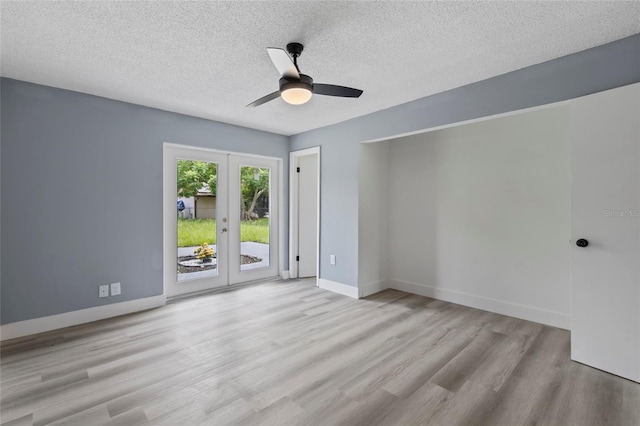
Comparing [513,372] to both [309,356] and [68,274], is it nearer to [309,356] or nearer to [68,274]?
[309,356]

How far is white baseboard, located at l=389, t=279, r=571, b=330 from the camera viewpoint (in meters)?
3.15

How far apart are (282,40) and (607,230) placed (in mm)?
2886

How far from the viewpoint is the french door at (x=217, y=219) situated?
404 centimetres

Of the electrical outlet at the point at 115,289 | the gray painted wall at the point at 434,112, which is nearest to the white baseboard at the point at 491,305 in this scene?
the gray painted wall at the point at 434,112

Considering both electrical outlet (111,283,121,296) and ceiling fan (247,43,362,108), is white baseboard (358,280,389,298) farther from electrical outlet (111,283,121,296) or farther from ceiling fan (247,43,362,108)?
electrical outlet (111,283,121,296)

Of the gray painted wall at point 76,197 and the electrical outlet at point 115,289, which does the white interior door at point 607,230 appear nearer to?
the gray painted wall at point 76,197

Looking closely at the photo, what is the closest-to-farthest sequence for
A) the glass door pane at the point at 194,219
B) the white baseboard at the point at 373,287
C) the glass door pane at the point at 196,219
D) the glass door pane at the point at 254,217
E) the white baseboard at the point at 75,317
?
the white baseboard at the point at 75,317, the glass door pane at the point at 194,219, the glass door pane at the point at 196,219, the white baseboard at the point at 373,287, the glass door pane at the point at 254,217

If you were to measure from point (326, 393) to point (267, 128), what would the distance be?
3844 mm

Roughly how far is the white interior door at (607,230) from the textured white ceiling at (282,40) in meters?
0.60

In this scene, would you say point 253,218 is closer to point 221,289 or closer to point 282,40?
point 221,289

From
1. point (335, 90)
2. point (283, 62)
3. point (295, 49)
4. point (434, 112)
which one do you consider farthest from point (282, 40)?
point (434, 112)

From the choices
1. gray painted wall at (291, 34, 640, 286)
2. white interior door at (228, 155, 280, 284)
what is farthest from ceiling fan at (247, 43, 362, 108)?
white interior door at (228, 155, 280, 284)

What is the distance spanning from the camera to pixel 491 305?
11.9 feet

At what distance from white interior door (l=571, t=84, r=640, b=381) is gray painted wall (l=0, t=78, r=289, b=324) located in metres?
4.38
